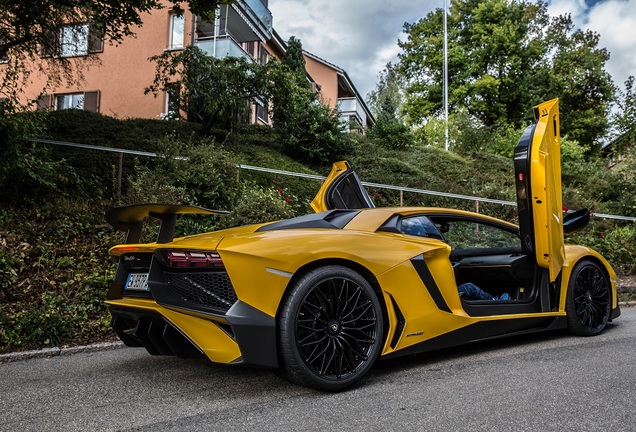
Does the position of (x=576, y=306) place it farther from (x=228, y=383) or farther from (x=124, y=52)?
(x=124, y=52)

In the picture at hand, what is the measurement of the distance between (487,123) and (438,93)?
3.78m

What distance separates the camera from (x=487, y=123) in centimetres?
3416

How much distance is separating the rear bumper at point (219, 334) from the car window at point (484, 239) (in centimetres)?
210

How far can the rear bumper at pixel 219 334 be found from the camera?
287 centimetres

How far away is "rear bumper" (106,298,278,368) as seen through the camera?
2.87 metres

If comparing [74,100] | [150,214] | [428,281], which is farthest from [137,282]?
[74,100]

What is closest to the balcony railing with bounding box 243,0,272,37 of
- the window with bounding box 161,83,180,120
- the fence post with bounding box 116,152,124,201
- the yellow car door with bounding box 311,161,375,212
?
the window with bounding box 161,83,180,120

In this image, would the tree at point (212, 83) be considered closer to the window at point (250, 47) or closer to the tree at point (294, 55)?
the window at point (250, 47)

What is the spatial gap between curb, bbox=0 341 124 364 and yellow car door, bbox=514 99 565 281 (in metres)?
3.76

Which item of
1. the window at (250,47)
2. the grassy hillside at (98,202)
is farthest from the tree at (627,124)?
the window at (250,47)

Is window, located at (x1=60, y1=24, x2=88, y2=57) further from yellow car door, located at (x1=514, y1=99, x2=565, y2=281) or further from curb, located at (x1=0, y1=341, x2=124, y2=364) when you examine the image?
yellow car door, located at (x1=514, y1=99, x2=565, y2=281)

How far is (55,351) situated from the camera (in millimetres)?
4551

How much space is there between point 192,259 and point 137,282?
23.8 inches

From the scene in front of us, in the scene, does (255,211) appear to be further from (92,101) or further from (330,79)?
(330,79)
